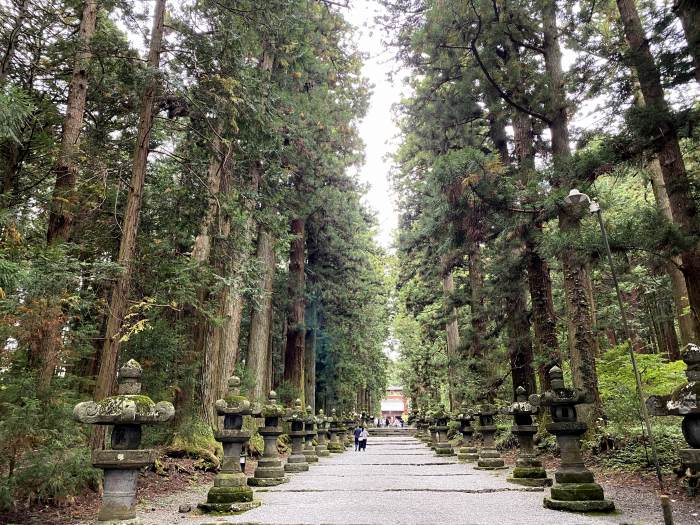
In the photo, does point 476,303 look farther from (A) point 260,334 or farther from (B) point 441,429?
(A) point 260,334

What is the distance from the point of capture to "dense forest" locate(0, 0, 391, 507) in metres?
5.61

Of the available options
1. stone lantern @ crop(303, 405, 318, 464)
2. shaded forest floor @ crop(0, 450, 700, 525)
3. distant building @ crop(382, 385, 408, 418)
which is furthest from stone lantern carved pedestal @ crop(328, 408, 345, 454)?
distant building @ crop(382, 385, 408, 418)

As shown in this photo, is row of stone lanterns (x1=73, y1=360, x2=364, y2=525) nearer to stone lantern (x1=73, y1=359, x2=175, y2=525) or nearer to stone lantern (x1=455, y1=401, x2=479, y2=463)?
stone lantern (x1=73, y1=359, x2=175, y2=525)

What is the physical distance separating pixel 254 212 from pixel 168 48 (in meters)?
3.44

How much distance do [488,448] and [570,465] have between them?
525 cm

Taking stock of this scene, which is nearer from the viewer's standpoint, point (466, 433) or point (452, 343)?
point (466, 433)

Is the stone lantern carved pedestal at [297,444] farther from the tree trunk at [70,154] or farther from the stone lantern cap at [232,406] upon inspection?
the tree trunk at [70,154]

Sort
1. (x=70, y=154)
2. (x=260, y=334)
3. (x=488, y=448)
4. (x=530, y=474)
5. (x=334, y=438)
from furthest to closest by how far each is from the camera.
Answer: (x=334, y=438) < (x=260, y=334) < (x=488, y=448) < (x=530, y=474) < (x=70, y=154)

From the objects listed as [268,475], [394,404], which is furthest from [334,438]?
[394,404]

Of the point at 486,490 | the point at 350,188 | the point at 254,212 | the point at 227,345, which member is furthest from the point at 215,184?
the point at 350,188

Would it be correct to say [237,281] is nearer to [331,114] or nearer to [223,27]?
[223,27]

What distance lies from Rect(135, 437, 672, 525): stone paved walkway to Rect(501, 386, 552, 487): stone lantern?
31 cm

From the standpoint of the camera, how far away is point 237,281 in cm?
903

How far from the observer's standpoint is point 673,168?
23.7ft
